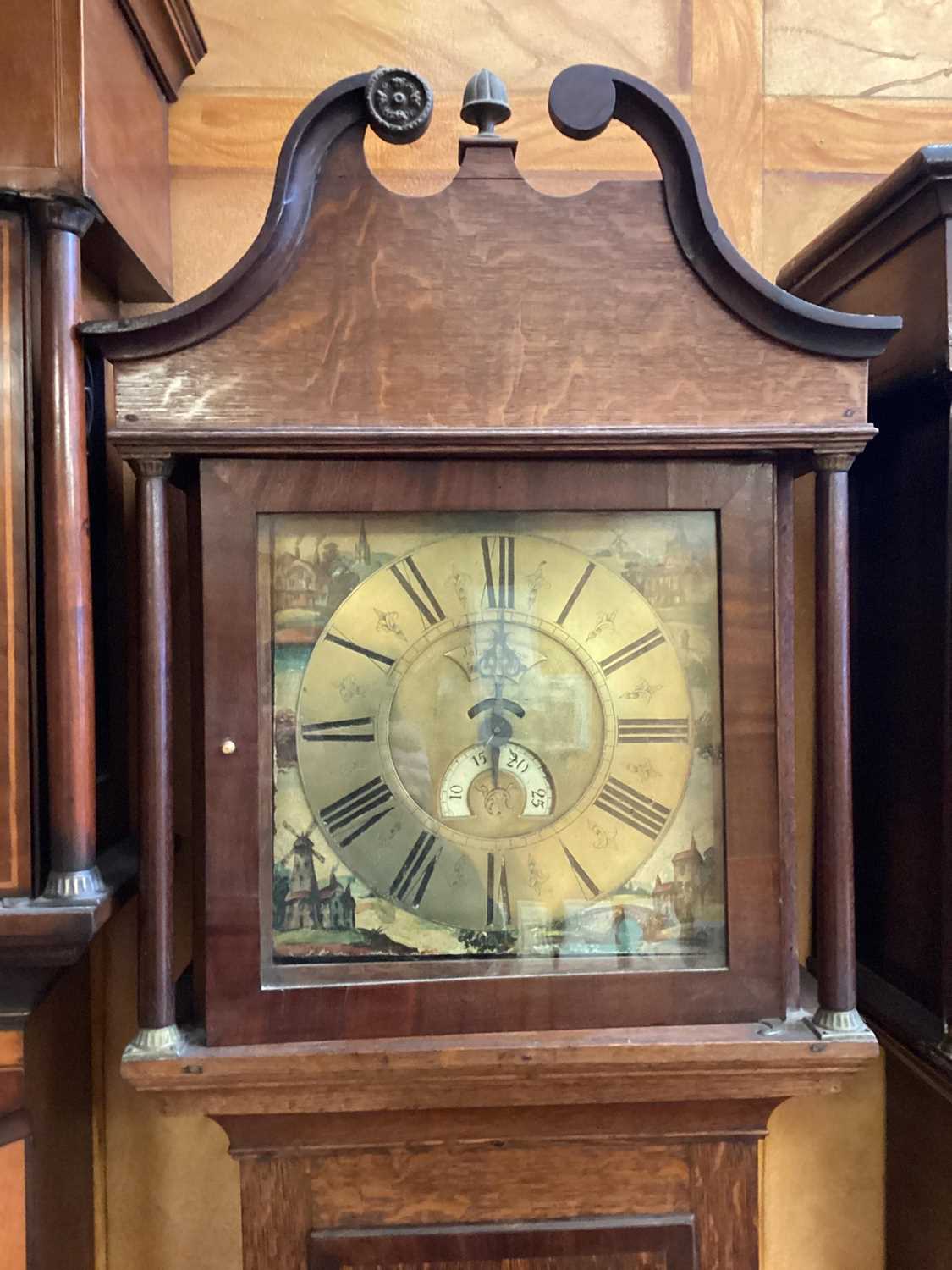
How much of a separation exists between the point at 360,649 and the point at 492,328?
28 centimetres

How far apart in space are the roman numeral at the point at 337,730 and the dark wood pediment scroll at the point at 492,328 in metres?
0.22

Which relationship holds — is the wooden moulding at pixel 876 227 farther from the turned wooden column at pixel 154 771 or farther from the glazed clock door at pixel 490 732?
the turned wooden column at pixel 154 771

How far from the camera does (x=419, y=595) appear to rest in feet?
2.64

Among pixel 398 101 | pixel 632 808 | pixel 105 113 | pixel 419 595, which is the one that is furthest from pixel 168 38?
pixel 632 808

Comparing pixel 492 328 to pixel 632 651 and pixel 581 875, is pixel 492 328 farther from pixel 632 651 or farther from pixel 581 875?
pixel 581 875

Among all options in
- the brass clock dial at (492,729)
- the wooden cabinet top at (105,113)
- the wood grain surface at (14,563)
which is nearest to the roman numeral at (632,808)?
the brass clock dial at (492,729)

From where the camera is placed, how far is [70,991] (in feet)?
3.18

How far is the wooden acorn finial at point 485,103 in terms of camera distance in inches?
31.0

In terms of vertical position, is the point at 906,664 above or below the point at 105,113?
below

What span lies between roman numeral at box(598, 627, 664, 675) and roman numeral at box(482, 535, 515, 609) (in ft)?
0.31

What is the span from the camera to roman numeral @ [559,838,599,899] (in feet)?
2.64

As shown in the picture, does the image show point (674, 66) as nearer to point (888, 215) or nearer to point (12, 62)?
point (888, 215)

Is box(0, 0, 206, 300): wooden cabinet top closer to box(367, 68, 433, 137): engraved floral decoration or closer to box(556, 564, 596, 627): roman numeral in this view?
box(367, 68, 433, 137): engraved floral decoration

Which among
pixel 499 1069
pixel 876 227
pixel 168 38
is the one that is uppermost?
pixel 168 38
